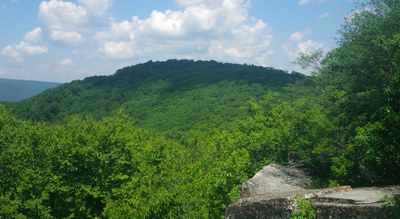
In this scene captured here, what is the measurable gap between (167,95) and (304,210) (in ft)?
443

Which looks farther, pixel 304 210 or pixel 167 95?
pixel 167 95

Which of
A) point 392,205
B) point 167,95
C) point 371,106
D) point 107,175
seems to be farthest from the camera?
point 167,95

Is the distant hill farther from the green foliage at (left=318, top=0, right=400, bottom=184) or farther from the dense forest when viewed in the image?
the green foliage at (left=318, top=0, right=400, bottom=184)


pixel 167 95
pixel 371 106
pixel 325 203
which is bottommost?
pixel 325 203

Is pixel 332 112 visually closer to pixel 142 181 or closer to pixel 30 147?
pixel 142 181

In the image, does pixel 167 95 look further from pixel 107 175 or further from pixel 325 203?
pixel 325 203

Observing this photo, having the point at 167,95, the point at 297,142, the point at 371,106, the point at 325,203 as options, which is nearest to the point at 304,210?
the point at 325,203

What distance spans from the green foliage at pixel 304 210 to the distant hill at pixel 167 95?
7514 cm

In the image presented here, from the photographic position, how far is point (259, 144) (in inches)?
1200

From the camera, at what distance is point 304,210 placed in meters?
15.0

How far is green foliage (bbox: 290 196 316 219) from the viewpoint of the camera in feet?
48.8

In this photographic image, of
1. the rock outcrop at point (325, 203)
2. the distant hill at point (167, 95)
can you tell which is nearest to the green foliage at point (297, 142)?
the rock outcrop at point (325, 203)

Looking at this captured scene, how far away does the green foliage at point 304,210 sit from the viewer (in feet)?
48.8

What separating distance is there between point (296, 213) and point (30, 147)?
1090 inches
